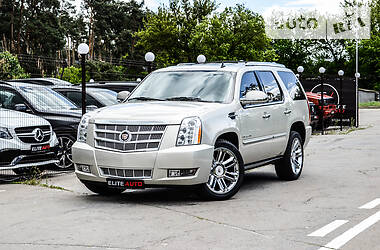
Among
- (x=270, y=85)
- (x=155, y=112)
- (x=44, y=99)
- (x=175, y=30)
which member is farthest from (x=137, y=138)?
(x=175, y=30)

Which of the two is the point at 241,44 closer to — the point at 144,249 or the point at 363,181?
the point at 363,181

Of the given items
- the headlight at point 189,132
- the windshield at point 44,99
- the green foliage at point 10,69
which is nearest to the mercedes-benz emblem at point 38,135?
the windshield at point 44,99

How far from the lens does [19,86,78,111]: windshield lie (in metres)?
12.2

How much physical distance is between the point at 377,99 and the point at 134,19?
110 feet

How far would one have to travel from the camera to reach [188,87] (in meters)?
8.80

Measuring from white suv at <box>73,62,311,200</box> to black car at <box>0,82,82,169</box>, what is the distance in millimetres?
3107

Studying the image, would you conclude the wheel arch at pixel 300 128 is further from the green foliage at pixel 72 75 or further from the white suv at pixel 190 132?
the green foliage at pixel 72 75

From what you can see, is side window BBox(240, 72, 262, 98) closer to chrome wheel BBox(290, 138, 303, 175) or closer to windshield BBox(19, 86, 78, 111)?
chrome wheel BBox(290, 138, 303, 175)

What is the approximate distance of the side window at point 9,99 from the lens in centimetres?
1184

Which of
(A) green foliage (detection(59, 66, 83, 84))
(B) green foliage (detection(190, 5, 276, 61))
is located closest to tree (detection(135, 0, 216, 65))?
(B) green foliage (detection(190, 5, 276, 61))

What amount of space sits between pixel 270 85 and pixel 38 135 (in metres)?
4.16

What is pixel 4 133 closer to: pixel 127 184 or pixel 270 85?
pixel 127 184

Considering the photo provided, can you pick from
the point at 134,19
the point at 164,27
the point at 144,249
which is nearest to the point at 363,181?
the point at 144,249

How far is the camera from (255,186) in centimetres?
958
